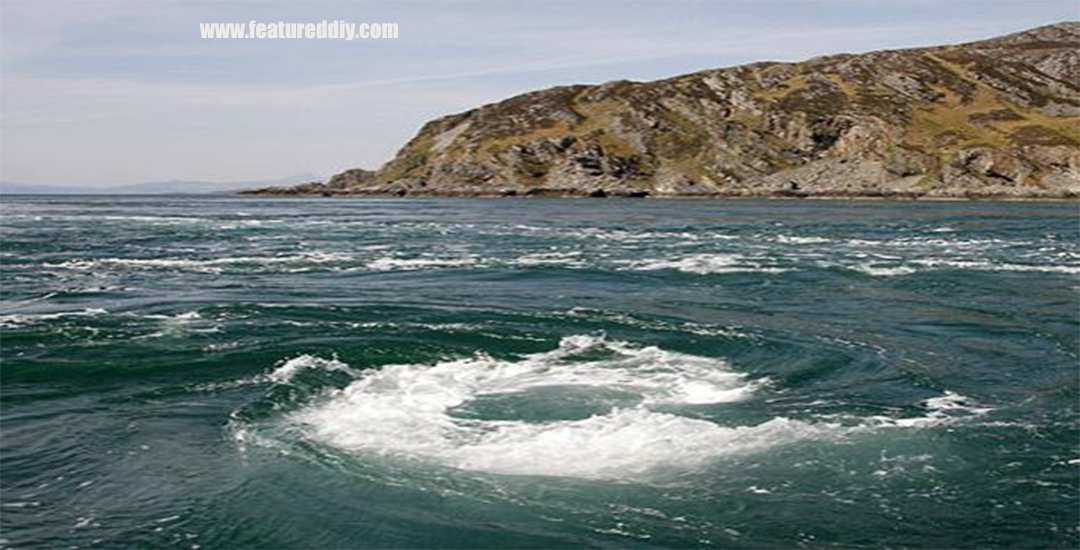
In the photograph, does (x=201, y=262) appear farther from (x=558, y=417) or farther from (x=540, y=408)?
(x=558, y=417)

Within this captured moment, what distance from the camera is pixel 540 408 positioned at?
23.1m

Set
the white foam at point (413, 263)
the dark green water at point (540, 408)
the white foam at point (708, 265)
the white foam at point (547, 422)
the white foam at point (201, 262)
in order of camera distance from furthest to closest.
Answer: the white foam at point (413, 263)
the white foam at point (201, 262)
the white foam at point (708, 265)
the white foam at point (547, 422)
the dark green water at point (540, 408)

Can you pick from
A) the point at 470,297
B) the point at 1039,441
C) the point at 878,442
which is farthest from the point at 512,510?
the point at 470,297

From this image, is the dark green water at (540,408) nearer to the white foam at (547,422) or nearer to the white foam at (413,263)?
the white foam at (547,422)

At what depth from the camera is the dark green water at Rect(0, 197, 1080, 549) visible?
15938mm

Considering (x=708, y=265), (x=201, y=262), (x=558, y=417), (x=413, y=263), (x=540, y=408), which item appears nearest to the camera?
(x=558, y=417)

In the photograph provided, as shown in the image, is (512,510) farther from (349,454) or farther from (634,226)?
(634,226)

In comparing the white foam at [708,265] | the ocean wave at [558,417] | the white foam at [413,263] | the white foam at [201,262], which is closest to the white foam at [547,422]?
the ocean wave at [558,417]

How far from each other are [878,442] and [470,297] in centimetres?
2362

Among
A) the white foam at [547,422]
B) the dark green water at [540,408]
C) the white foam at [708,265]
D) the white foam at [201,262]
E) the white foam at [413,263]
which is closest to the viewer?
the dark green water at [540,408]

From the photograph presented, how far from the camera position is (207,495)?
55.6 ft

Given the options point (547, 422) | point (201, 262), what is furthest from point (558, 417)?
point (201, 262)

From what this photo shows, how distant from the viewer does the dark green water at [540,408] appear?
15.9 metres

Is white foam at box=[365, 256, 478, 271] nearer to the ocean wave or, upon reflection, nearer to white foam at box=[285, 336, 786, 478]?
white foam at box=[285, 336, 786, 478]
